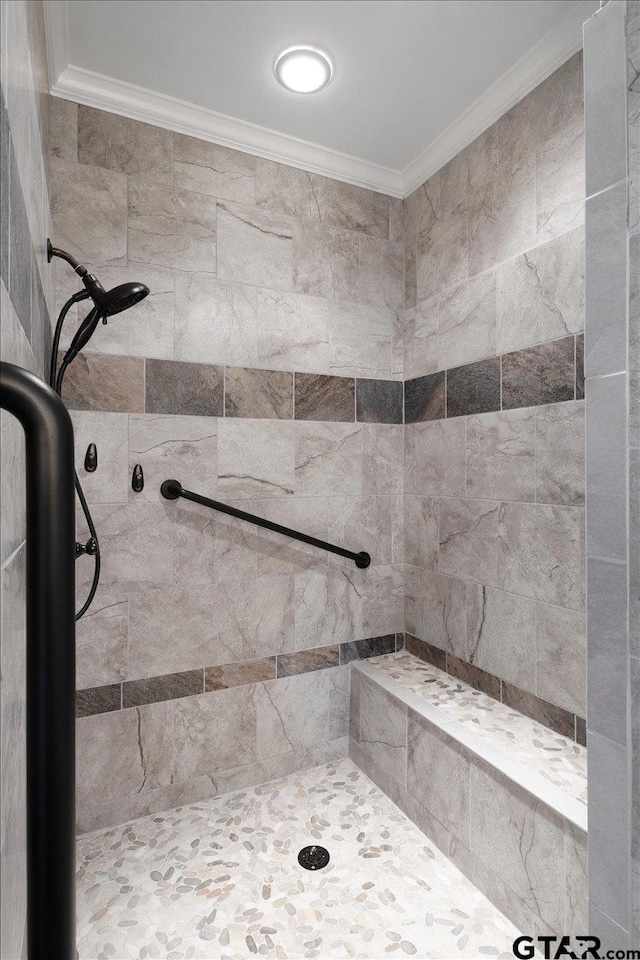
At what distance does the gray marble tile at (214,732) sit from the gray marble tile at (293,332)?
1.27m

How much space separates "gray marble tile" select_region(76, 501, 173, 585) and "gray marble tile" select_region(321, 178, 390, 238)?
54.3 inches

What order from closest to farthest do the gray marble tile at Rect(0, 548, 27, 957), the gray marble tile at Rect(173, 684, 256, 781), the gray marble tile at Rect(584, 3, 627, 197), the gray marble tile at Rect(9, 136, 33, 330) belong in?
the gray marble tile at Rect(0, 548, 27, 957), the gray marble tile at Rect(9, 136, 33, 330), the gray marble tile at Rect(584, 3, 627, 197), the gray marble tile at Rect(173, 684, 256, 781)

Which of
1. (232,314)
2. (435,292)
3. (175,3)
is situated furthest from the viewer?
(435,292)

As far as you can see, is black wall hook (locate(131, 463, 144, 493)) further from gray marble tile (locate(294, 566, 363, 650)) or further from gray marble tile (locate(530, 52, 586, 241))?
gray marble tile (locate(530, 52, 586, 241))

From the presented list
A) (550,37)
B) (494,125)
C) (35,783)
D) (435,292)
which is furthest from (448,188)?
(35,783)

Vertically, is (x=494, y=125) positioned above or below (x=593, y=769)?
above

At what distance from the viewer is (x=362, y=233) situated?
2.22 meters

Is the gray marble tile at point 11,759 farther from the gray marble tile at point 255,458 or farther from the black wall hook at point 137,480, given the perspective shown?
the gray marble tile at point 255,458

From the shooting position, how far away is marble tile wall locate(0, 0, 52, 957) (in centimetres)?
62

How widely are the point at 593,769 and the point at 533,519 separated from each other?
90 cm

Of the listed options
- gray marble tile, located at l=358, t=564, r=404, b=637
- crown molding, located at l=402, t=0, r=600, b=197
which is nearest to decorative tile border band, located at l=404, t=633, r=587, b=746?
gray marble tile, located at l=358, t=564, r=404, b=637

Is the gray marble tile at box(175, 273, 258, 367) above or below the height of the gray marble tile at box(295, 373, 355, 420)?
above

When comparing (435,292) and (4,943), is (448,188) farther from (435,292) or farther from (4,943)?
(4,943)

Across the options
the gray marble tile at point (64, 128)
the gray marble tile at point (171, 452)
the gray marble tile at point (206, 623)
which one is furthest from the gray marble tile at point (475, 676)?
the gray marble tile at point (64, 128)
